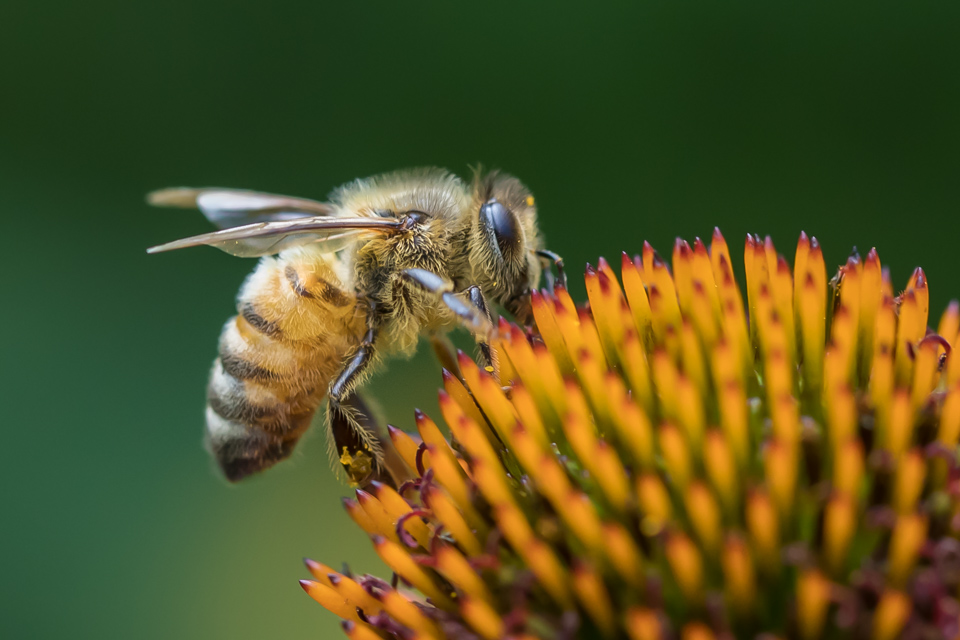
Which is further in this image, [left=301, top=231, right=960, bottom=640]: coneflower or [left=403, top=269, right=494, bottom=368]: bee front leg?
[left=403, top=269, right=494, bottom=368]: bee front leg

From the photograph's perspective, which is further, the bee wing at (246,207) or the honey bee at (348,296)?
the bee wing at (246,207)

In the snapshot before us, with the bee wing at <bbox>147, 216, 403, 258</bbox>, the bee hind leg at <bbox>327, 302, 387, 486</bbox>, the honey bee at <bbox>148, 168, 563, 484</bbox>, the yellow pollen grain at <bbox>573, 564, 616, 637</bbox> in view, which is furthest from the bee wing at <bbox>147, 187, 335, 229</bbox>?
the yellow pollen grain at <bbox>573, 564, 616, 637</bbox>

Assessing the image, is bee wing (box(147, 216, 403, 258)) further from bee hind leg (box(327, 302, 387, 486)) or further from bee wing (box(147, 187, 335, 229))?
bee wing (box(147, 187, 335, 229))

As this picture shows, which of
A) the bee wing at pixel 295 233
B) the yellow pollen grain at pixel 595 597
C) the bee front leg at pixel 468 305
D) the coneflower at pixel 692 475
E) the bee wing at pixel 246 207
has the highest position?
the bee wing at pixel 246 207

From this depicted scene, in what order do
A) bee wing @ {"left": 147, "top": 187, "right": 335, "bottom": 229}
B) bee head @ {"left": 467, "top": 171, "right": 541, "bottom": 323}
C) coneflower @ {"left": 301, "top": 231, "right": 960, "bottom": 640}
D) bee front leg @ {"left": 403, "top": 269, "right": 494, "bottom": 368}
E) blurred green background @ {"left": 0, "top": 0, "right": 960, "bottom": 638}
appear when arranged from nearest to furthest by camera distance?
1. coneflower @ {"left": 301, "top": 231, "right": 960, "bottom": 640}
2. bee front leg @ {"left": 403, "top": 269, "right": 494, "bottom": 368}
3. bee head @ {"left": 467, "top": 171, "right": 541, "bottom": 323}
4. bee wing @ {"left": 147, "top": 187, "right": 335, "bottom": 229}
5. blurred green background @ {"left": 0, "top": 0, "right": 960, "bottom": 638}

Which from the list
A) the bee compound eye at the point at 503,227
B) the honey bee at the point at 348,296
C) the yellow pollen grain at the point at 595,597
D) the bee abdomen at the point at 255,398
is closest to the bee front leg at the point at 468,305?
the honey bee at the point at 348,296

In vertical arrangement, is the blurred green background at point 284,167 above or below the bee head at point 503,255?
above

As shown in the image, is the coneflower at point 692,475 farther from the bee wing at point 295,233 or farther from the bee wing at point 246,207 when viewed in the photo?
the bee wing at point 246,207

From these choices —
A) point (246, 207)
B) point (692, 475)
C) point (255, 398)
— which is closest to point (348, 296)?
point (255, 398)
